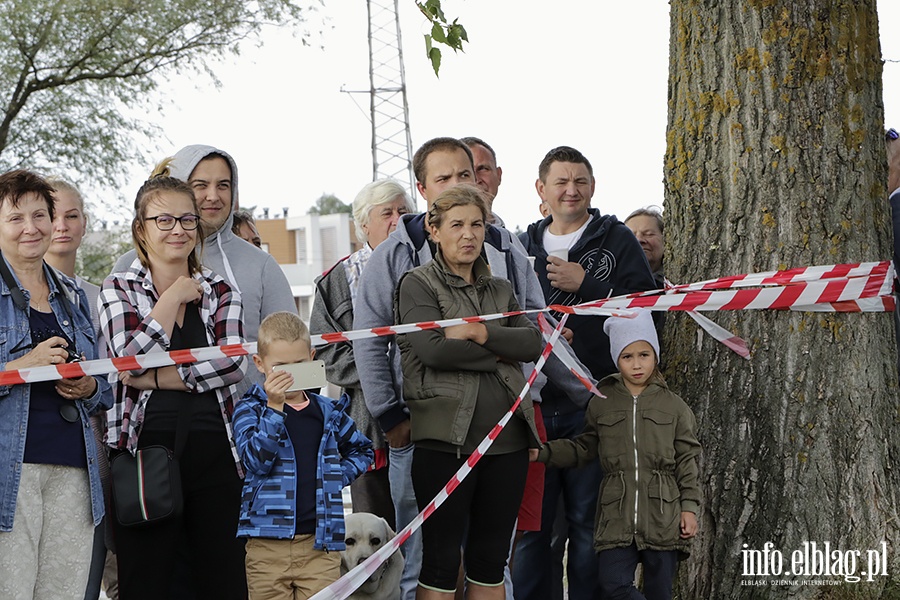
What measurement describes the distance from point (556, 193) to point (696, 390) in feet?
4.50

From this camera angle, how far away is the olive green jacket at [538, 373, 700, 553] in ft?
14.3

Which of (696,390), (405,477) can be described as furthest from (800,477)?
(405,477)

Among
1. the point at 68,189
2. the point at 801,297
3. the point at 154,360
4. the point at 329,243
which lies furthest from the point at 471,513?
the point at 329,243

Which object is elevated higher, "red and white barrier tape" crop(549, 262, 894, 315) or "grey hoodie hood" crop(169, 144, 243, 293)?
"grey hoodie hood" crop(169, 144, 243, 293)

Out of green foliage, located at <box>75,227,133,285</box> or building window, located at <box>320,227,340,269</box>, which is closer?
green foliage, located at <box>75,227,133,285</box>

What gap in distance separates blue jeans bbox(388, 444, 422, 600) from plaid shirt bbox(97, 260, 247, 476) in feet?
2.70

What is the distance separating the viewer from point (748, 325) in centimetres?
459

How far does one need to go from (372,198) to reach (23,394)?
2.60 metres

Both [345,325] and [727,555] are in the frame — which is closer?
[727,555]

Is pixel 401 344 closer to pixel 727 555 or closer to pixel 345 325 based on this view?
pixel 345 325

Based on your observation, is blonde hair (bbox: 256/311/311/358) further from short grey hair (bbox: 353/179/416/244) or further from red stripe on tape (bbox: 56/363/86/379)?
short grey hair (bbox: 353/179/416/244)

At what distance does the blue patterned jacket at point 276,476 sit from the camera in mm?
3691

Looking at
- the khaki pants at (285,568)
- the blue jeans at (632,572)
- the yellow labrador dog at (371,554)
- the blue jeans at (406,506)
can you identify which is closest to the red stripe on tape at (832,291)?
the blue jeans at (632,572)

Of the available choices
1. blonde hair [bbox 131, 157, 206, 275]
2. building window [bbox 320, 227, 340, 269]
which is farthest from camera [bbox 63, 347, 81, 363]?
building window [bbox 320, 227, 340, 269]
